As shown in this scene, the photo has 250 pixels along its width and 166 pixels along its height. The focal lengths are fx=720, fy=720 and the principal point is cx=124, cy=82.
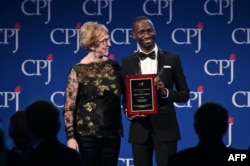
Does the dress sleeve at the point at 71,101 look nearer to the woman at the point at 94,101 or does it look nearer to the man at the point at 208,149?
the woman at the point at 94,101

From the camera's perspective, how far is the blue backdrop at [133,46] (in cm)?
752

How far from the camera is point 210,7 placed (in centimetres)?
753

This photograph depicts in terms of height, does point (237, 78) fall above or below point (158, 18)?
below

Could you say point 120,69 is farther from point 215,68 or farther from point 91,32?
point 215,68

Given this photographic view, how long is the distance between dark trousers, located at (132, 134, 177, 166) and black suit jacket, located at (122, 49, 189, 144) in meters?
0.04

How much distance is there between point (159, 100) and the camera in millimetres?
5566

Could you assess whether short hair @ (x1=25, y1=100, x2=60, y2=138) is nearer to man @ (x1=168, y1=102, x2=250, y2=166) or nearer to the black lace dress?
man @ (x1=168, y1=102, x2=250, y2=166)

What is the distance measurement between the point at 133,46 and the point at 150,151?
225 cm

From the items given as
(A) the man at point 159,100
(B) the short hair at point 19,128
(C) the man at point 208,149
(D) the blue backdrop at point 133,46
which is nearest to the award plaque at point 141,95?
(A) the man at point 159,100

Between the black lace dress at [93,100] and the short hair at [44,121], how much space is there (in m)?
1.48

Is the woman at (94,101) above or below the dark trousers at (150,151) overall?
above

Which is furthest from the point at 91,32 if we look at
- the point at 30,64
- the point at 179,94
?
the point at 30,64

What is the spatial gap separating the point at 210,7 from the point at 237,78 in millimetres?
793

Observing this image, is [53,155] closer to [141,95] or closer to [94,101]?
[94,101]
